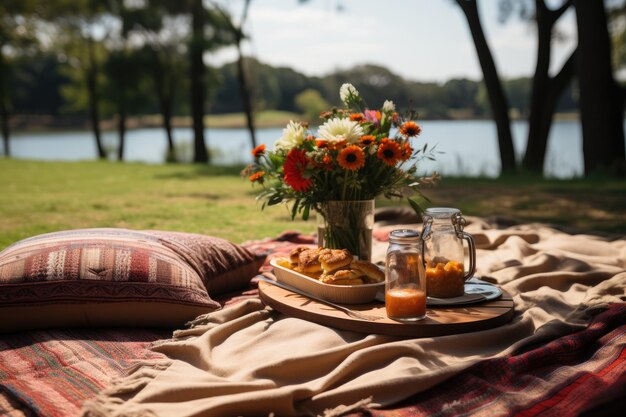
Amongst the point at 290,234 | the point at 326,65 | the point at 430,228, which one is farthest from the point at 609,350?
the point at 326,65

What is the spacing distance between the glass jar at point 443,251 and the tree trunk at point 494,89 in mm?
8299

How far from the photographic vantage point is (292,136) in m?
2.73

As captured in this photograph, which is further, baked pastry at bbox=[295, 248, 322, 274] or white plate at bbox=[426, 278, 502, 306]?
baked pastry at bbox=[295, 248, 322, 274]

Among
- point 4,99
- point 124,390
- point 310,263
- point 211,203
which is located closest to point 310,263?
point 310,263

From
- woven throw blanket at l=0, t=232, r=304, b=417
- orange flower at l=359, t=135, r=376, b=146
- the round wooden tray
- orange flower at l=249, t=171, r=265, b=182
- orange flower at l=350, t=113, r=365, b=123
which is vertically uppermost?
orange flower at l=350, t=113, r=365, b=123

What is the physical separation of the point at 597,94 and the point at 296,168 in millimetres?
8135

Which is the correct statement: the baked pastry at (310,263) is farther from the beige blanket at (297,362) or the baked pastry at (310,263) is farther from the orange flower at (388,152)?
the orange flower at (388,152)

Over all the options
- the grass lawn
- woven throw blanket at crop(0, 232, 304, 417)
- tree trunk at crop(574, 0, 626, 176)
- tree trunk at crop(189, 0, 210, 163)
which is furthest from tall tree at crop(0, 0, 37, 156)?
woven throw blanket at crop(0, 232, 304, 417)

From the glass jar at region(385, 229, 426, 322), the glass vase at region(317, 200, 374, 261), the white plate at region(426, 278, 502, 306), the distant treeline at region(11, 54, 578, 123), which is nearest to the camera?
the glass jar at region(385, 229, 426, 322)

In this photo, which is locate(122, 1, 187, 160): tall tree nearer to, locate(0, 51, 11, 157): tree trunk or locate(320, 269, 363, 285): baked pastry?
locate(0, 51, 11, 157): tree trunk

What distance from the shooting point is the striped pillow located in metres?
2.65

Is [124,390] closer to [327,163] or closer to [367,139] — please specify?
[327,163]

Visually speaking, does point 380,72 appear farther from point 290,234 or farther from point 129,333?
point 129,333

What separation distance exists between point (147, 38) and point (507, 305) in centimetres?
2165
